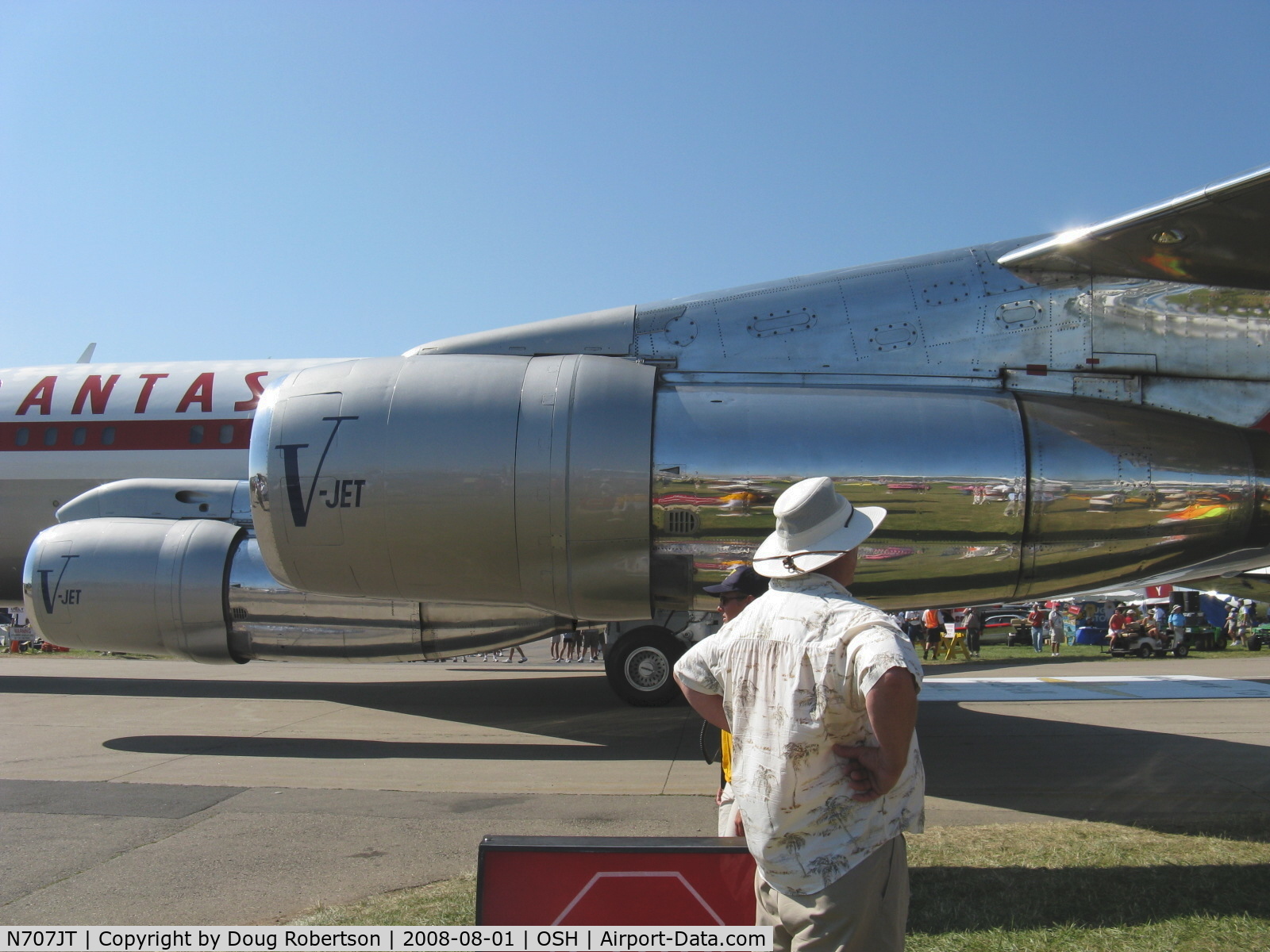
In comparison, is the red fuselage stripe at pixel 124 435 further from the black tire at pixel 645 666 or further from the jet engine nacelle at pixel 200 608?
the black tire at pixel 645 666

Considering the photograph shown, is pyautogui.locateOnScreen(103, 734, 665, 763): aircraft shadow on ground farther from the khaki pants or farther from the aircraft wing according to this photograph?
the khaki pants

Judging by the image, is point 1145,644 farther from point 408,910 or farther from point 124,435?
point 408,910

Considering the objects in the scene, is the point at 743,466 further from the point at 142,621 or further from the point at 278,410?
the point at 142,621

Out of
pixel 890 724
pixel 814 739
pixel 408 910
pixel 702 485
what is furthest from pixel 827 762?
pixel 702 485

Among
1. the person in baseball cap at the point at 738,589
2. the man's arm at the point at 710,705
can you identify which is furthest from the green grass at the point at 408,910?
the man's arm at the point at 710,705

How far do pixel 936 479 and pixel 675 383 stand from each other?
166 centimetres

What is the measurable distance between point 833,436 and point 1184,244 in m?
2.12

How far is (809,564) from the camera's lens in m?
2.23

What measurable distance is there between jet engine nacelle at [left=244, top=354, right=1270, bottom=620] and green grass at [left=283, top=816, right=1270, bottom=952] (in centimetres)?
142

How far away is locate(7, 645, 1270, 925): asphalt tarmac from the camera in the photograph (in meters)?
4.41

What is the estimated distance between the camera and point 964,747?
764 centimetres

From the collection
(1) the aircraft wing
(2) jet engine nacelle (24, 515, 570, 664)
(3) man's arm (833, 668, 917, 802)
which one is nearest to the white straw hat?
(3) man's arm (833, 668, 917, 802)

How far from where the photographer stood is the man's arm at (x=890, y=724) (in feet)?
6.33
